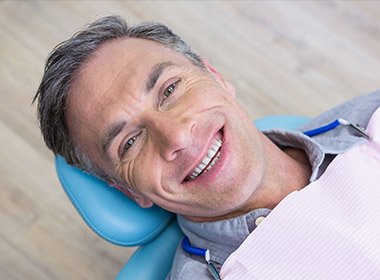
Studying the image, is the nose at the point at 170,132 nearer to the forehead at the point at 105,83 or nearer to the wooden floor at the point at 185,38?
the forehead at the point at 105,83

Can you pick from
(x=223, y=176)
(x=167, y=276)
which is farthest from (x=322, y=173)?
(x=167, y=276)

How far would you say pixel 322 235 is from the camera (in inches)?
42.9

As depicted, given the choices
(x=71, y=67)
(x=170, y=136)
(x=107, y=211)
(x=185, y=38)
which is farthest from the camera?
(x=185, y=38)

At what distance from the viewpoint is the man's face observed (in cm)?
109

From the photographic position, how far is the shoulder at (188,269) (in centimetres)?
115

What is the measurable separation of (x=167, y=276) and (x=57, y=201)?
697 millimetres

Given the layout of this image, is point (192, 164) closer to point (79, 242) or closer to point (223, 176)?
point (223, 176)

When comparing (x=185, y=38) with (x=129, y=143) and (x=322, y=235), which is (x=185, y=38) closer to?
(x=129, y=143)

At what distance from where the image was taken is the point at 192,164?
3.53ft

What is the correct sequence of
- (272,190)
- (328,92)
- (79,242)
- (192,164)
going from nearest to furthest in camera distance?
(192,164) → (272,190) → (79,242) → (328,92)

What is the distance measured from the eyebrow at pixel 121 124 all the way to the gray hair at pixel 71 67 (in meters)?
0.10

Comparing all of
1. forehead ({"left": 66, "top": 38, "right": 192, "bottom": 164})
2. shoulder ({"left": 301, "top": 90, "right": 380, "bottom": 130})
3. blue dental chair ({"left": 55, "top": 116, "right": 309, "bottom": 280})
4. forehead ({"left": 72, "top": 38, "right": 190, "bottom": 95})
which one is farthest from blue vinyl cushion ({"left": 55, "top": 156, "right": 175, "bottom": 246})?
shoulder ({"left": 301, "top": 90, "right": 380, "bottom": 130})

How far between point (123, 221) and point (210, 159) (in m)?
0.29

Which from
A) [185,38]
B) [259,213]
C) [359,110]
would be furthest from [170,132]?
[185,38]
